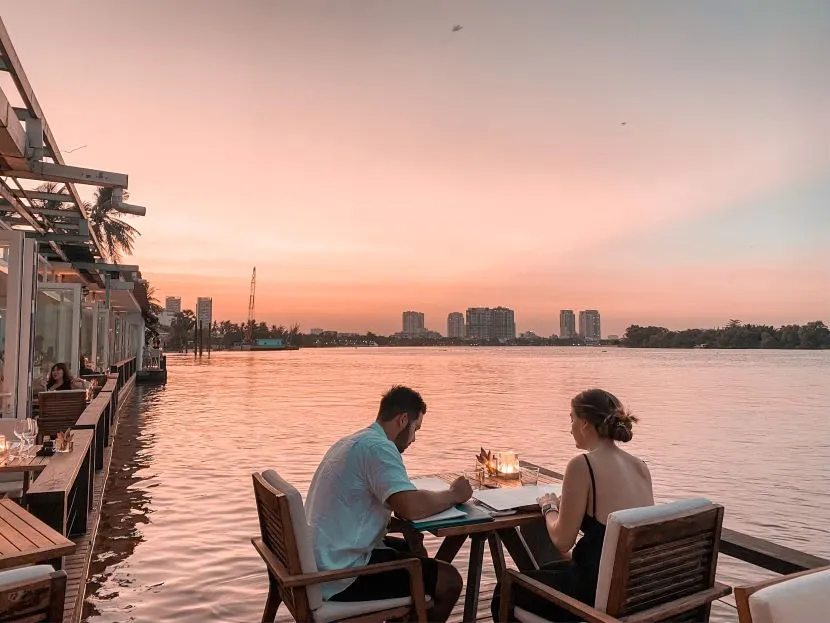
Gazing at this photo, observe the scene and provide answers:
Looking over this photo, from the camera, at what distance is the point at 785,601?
1.39 metres

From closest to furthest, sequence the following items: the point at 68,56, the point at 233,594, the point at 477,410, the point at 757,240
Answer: the point at 233,594, the point at 68,56, the point at 477,410, the point at 757,240

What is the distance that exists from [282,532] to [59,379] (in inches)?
342

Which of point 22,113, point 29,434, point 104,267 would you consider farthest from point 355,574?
point 104,267

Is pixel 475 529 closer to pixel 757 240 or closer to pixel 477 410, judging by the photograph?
pixel 477 410

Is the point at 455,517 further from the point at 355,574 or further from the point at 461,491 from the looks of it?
the point at 355,574

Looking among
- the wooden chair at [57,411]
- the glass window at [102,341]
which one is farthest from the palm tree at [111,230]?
the wooden chair at [57,411]

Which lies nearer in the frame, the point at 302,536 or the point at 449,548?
the point at 302,536

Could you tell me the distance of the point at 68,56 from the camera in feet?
29.6

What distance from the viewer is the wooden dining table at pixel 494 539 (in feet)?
8.68

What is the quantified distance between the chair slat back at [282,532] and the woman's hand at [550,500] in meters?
1.04

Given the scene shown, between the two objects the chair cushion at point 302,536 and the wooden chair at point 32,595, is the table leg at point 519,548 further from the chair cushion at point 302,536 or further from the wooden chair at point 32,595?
the wooden chair at point 32,595

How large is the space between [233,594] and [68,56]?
8.18 m

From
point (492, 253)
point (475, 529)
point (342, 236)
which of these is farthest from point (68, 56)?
point (492, 253)

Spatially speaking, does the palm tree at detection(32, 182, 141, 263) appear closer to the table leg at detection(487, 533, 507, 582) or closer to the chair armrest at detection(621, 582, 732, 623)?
the table leg at detection(487, 533, 507, 582)
